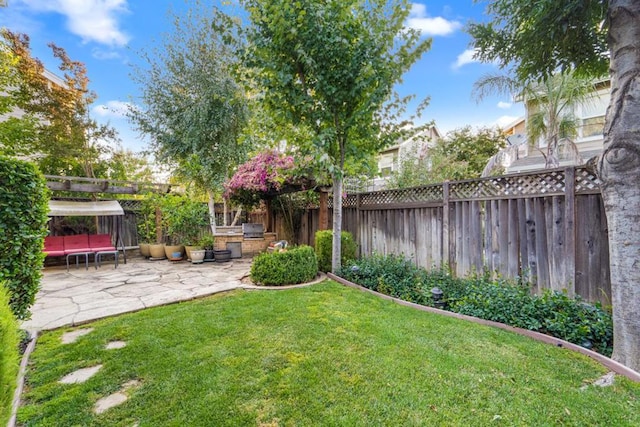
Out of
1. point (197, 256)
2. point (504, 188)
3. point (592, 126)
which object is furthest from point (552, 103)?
point (197, 256)

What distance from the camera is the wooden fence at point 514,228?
9.57ft

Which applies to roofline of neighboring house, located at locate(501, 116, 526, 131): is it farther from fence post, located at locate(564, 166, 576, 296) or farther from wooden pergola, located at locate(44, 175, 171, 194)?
wooden pergola, located at locate(44, 175, 171, 194)

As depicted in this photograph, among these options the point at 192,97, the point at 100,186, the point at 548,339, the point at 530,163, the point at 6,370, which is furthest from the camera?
the point at 530,163

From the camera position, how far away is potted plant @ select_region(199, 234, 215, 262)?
767cm

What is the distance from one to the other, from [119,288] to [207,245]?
3108mm

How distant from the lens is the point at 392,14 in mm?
4531

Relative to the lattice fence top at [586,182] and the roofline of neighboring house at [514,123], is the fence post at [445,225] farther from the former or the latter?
the roofline of neighboring house at [514,123]

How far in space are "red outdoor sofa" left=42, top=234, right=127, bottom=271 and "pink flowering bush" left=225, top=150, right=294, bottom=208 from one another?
3.38 meters

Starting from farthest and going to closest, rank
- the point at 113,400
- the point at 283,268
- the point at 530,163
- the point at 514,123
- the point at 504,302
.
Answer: the point at 514,123
the point at 530,163
the point at 283,268
the point at 504,302
the point at 113,400

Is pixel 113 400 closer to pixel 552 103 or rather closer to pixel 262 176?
pixel 262 176

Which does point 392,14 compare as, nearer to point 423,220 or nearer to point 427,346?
point 423,220

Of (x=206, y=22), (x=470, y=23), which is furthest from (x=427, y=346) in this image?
(x=206, y=22)

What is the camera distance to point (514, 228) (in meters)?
3.57

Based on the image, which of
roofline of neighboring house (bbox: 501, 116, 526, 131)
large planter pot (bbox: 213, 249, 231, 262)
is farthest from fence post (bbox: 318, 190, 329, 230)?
roofline of neighboring house (bbox: 501, 116, 526, 131)
